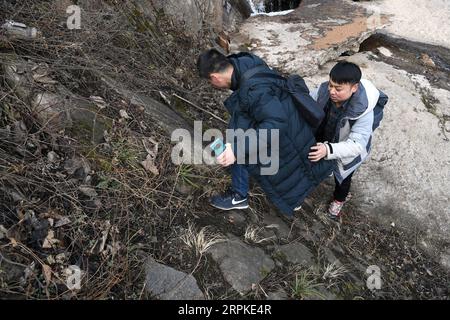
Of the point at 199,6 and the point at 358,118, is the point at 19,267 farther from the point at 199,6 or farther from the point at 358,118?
the point at 199,6

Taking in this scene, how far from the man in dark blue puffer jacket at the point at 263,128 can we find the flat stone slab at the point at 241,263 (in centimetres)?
38

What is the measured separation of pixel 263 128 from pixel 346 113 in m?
0.70

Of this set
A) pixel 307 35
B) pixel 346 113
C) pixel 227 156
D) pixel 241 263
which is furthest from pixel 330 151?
pixel 307 35

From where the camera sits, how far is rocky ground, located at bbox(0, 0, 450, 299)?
2.28m

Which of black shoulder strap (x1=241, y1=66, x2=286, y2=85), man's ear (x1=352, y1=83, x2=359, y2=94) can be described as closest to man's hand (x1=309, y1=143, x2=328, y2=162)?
man's ear (x1=352, y1=83, x2=359, y2=94)

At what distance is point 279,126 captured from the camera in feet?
7.66

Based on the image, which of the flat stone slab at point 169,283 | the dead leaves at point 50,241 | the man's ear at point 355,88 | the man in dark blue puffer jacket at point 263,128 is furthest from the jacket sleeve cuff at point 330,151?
the dead leaves at point 50,241

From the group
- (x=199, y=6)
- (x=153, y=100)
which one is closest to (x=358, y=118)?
(x=153, y=100)

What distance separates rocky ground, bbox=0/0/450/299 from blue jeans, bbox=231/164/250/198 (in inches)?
7.4

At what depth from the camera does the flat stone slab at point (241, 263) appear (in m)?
2.41

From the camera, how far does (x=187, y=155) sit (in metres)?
3.09

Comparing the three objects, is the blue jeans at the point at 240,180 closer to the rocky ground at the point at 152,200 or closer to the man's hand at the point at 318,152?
the rocky ground at the point at 152,200
